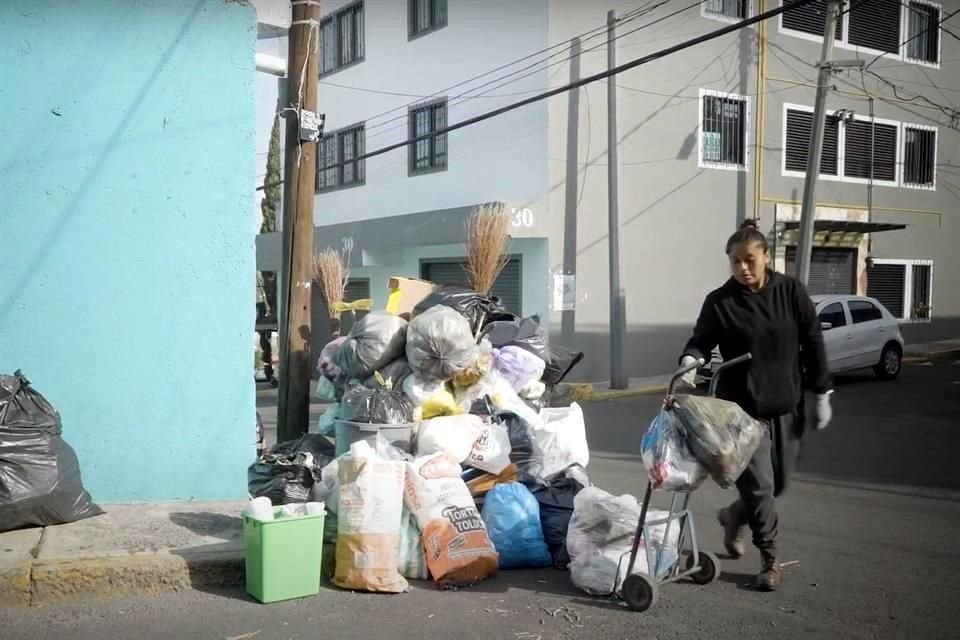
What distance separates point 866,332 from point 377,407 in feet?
38.9

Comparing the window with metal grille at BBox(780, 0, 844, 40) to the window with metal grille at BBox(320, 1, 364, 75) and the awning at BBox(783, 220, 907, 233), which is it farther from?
the window with metal grille at BBox(320, 1, 364, 75)

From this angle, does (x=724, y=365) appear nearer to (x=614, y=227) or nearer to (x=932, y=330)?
(x=614, y=227)

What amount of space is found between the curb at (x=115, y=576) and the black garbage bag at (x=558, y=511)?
1.31 meters

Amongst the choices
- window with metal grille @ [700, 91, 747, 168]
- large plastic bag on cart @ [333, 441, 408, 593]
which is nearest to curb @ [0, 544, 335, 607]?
large plastic bag on cart @ [333, 441, 408, 593]

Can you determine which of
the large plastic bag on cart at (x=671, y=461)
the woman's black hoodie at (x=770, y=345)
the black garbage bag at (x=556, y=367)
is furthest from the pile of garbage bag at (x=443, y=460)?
the woman's black hoodie at (x=770, y=345)

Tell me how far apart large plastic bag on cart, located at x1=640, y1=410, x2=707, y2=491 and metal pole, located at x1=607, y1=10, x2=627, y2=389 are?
10060 millimetres

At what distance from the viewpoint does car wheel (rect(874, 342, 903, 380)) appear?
14.9 meters

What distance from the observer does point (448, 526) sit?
179 inches

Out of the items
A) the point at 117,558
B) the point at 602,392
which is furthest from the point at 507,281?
the point at 117,558

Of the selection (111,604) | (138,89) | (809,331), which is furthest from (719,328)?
(138,89)

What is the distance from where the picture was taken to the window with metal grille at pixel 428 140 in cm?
1761

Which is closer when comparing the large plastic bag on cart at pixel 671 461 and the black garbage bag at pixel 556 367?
the large plastic bag on cart at pixel 671 461

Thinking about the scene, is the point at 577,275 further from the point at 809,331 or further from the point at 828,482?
the point at 809,331

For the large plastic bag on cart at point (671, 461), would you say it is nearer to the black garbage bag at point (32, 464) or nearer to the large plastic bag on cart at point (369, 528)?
the large plastic bag on cart at point (369, 528)
